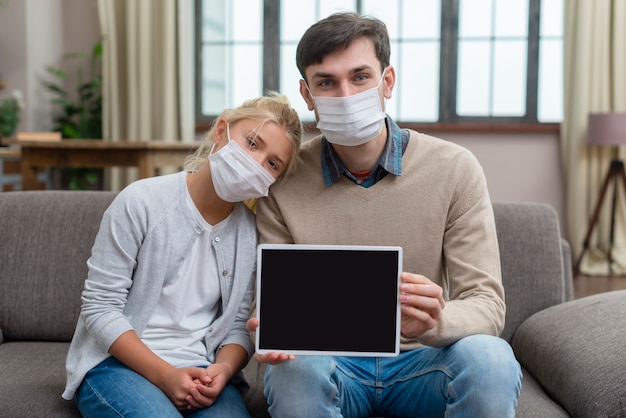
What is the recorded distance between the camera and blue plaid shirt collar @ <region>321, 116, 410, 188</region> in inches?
60.1

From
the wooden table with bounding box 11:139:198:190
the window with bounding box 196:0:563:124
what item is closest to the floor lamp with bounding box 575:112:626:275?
the window with bounding box 196:0:563:124

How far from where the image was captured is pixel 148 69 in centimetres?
486

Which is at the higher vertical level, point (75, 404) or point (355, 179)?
point (355, 179)

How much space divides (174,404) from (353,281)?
43 cm

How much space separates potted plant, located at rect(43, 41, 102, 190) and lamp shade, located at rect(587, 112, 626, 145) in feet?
11.1

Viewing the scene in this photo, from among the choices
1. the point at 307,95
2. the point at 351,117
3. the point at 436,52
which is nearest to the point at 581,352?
the point at 351,117

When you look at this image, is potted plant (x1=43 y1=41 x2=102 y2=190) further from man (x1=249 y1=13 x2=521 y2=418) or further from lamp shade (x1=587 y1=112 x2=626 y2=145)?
man (x1=249 y1=13 x2=521 y2=418)

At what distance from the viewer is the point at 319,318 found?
4.10 ft

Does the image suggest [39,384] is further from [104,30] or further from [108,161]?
[104,30]

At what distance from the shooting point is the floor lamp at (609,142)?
4.20 meters

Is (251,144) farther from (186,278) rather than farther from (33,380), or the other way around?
(33,380)

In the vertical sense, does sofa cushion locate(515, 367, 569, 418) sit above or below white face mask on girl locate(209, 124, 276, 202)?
below

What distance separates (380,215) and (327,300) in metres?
0.32

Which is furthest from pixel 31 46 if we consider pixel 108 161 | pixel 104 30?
pixel 108 161
